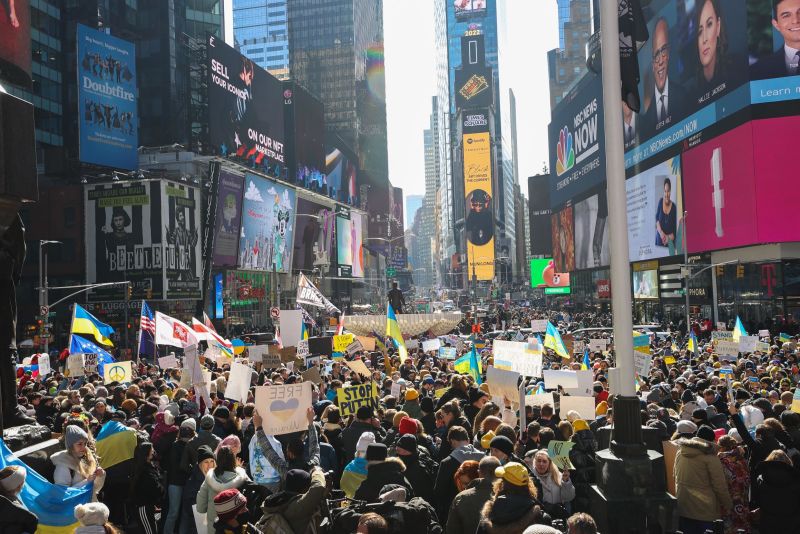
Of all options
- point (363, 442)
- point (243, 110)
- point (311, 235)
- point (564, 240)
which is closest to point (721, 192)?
point (243, 110)

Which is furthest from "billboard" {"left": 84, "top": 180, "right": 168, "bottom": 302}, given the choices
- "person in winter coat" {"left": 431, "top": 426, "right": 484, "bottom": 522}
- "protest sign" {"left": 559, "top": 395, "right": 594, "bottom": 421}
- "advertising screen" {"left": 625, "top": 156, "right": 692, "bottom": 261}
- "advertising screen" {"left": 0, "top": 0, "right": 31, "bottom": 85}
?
"person in winter coat" {"left": 431, "top": 426, "right": 484, "bottom": 522}

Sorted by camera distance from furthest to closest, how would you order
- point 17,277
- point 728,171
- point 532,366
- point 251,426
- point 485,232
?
point 485,232, point 728,171, point 532,366, point 251,426, point 17,277

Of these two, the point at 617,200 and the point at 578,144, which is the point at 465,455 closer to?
the point at 617,200

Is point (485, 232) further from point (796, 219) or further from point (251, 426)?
point (251, 426)

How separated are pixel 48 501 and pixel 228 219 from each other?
193 ft

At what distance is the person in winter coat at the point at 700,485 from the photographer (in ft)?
25.9

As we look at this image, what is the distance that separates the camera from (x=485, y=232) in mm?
191875

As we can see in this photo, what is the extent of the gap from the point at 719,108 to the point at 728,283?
12.4 metres

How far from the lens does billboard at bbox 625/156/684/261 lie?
62250 millimetres

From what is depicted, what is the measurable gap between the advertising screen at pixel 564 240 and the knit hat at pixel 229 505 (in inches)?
3748

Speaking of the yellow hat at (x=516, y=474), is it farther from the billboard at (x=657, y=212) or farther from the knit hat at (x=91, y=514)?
the billboard at (x=657, y=212)

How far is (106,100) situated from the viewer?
5706cm

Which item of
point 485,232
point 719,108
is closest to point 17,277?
point 719,108

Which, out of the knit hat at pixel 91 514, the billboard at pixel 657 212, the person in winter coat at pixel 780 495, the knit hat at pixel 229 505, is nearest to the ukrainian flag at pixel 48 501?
the knit hat at pixel 91 514
